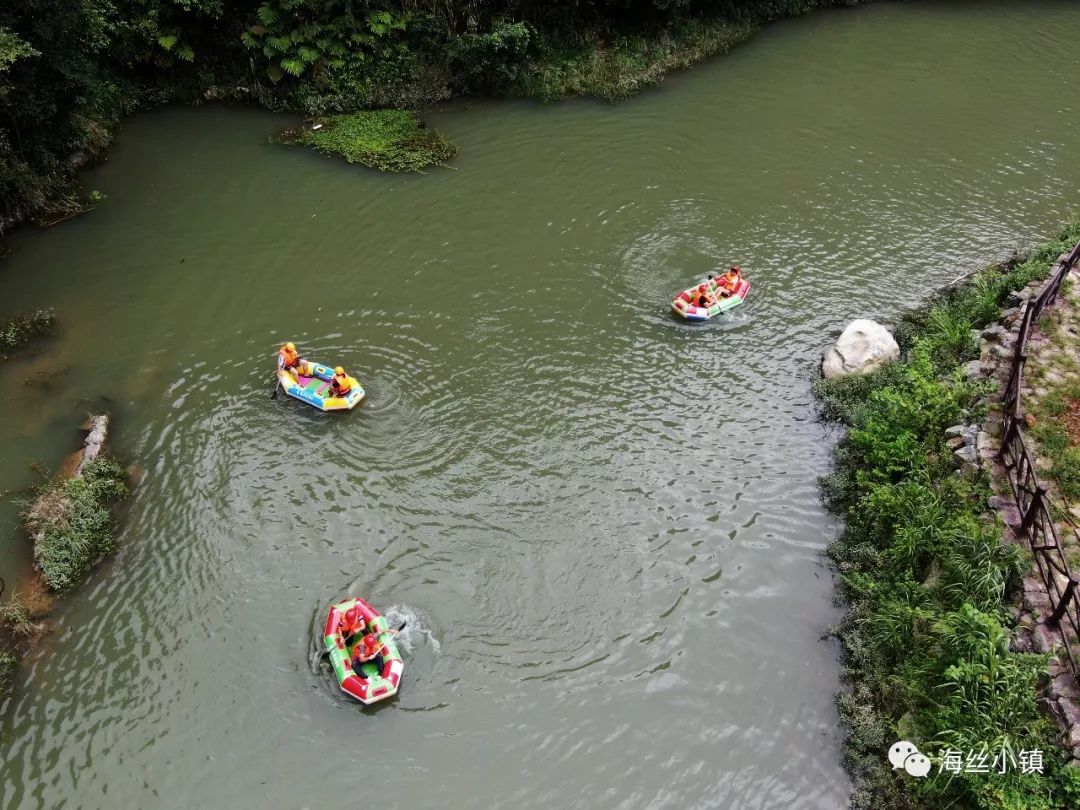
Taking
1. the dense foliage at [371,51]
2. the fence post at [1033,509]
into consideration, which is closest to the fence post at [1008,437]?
the fence post at [1033,509]

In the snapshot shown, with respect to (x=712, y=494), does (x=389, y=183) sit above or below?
above

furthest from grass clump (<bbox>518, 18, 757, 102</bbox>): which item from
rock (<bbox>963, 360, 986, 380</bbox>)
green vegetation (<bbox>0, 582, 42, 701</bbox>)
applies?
green vegetation (<bbox>0, 582, 42, 701</bbox>)

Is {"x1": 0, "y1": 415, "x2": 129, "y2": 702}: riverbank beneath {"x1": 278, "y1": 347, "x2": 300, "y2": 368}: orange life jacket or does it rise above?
beneath

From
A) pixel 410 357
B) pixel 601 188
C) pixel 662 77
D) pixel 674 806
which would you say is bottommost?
pixel 674 806

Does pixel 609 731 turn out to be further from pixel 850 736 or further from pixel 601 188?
pixel 601 188

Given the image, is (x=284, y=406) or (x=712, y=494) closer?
(x=712, y=494)

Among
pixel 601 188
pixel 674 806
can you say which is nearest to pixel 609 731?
pixel 674 806

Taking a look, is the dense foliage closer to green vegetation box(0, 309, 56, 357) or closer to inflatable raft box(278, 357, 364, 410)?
green vegetation box(0, 309, 56, 357)

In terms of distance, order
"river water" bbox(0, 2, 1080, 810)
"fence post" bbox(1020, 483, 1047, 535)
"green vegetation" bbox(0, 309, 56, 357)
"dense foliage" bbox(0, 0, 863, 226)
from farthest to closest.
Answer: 1. "dense foliage" bbox(0, 0, 863, 226)
2. "green vegetation" bbox(0, 309, 56, 357)
3. "river water" bbox(0, 2, 1080, 810)
4. "fence post" bbox(1020, 483, 1047, 535)
